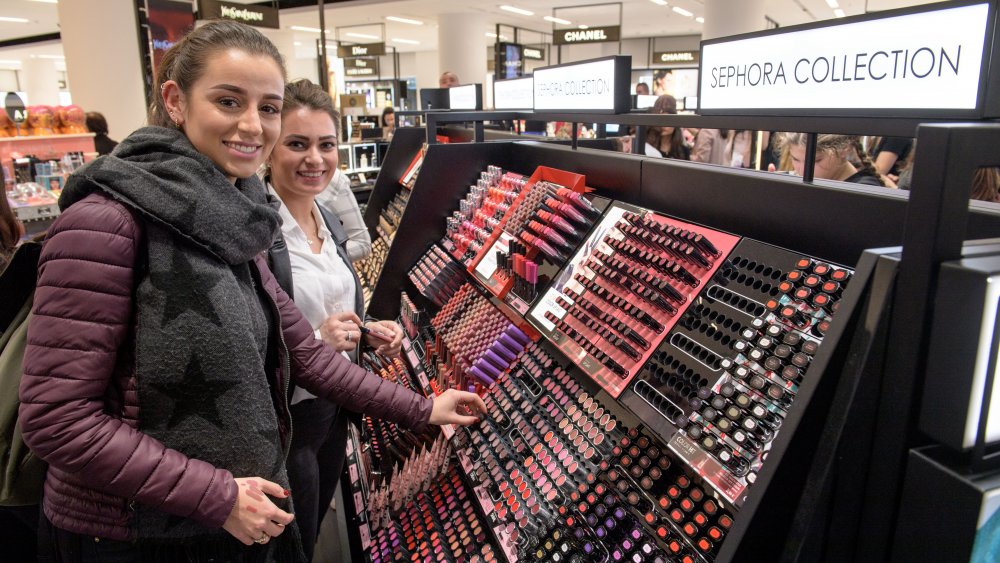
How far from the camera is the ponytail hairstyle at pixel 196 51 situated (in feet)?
4.25

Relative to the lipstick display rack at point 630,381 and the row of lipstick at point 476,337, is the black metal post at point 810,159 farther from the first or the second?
the row of lipstick at point 476,337

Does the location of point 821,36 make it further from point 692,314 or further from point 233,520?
point 233,520

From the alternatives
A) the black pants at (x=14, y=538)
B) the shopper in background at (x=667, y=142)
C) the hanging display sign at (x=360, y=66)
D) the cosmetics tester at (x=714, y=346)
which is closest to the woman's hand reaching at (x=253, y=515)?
the cosmetics tester at (x=714, y=346)

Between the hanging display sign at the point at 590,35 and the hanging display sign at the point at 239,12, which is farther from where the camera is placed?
the hanging display sign at the point at 590,35

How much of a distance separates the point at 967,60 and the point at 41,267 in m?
1.55

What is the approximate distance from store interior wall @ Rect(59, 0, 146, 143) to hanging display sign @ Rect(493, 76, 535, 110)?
5.08 m

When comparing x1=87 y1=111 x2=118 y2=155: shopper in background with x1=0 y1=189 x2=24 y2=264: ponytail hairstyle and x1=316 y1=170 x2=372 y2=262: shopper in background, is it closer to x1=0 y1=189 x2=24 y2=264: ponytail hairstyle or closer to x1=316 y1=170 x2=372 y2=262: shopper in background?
x1=316 y1=170 x2=372 y2=262: shopper in background

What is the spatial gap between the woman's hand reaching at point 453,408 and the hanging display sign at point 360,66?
48.9ft

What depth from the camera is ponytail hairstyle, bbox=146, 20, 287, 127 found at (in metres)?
1.30

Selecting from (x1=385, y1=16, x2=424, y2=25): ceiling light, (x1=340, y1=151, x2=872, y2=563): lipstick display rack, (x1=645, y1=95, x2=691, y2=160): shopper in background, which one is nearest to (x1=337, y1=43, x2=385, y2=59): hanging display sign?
(x1=385, y1=16, x2=424, y2=25): ceiling light

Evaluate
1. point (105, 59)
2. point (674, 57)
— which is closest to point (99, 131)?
point (105, 59)

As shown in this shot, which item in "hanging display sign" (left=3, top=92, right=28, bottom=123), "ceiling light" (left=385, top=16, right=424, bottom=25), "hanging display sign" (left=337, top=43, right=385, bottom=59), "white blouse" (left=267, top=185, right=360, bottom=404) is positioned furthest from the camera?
"ceiling light" (left=385, top=16, right=424, bottom=25)

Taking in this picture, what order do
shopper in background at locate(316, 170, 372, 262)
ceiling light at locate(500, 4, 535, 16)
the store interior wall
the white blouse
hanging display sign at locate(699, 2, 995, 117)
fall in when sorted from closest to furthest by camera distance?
hanging display sign at locate(699, 2, 995, 117), the white blouse, shopper in background at locate(316, 170, 372, 262), the store interior wall, ceiling light at locate(500, 4, 535, 16)

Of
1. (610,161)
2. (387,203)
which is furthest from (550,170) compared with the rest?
(387,203)
